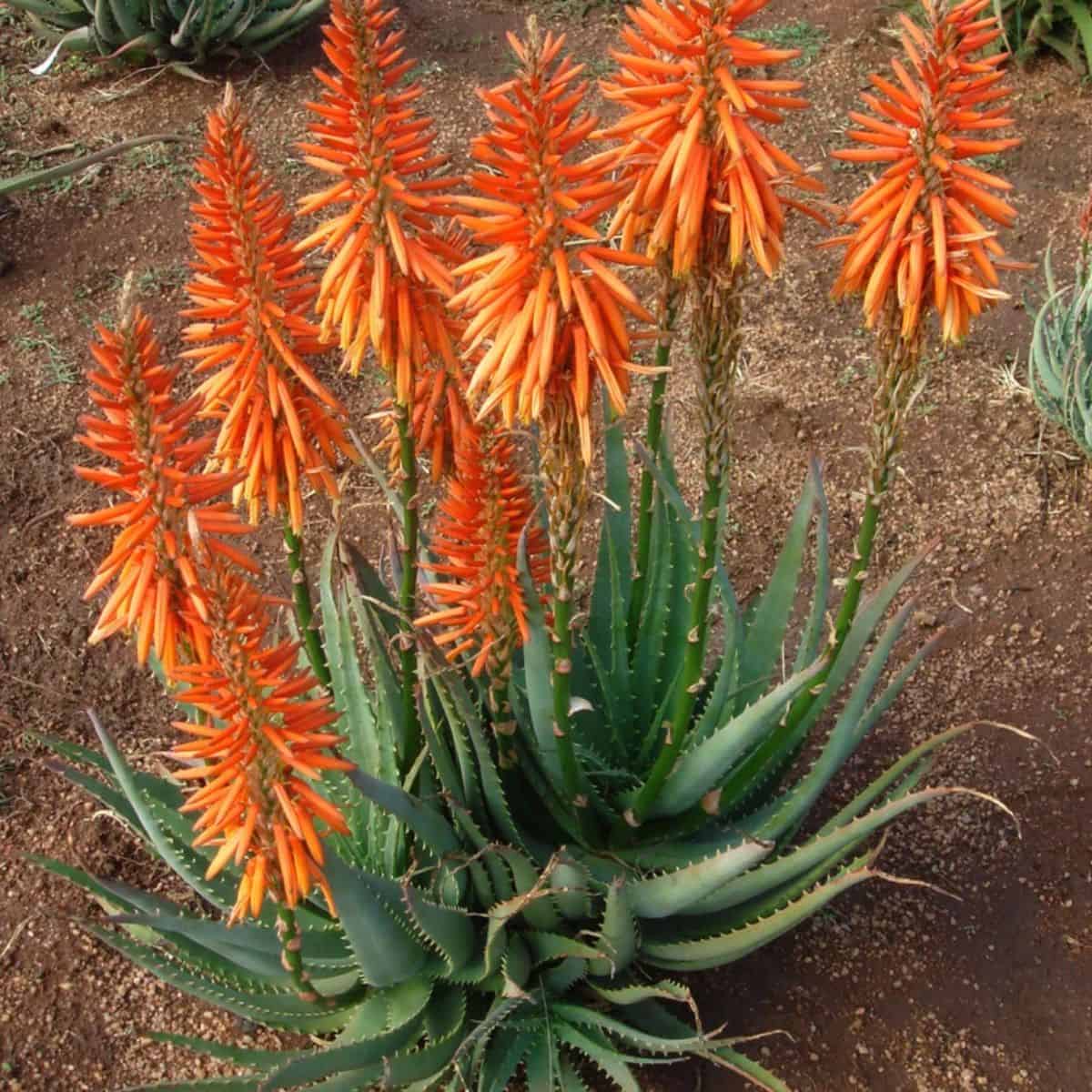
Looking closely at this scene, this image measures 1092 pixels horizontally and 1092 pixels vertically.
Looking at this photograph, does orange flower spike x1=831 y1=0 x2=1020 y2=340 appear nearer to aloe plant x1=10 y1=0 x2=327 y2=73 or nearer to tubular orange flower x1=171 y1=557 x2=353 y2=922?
tubular orange flower x1=171 y1=557 x2=353 y2=922

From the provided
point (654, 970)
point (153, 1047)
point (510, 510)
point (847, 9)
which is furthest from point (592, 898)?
point (847, 9)

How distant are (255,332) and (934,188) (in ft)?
2.86

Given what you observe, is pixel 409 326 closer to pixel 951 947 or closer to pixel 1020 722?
pixel 951 947

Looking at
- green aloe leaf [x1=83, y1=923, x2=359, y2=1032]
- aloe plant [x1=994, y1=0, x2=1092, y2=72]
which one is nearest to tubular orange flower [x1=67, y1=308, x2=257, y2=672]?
green aloe leaf [x1=83, y1=923, x2=359, y2=1032]

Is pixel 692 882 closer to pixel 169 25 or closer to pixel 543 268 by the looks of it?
pixel 543 268

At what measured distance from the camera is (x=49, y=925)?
2785 millimetres

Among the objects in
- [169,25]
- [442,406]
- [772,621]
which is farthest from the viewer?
→ [169,25]

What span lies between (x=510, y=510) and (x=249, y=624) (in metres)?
0.52

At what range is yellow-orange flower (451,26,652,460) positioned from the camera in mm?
1403

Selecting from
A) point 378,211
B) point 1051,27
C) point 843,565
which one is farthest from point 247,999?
point 1051,27

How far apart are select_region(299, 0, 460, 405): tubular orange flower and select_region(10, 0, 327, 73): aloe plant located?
13.3ft

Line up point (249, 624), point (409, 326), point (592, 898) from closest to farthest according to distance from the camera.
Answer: point (249, 624)
point (409, 326)
point (592, 898)

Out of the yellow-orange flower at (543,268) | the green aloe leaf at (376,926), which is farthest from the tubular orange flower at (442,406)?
the green aloe leaf at (376,926)

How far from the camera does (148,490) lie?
146 cm
